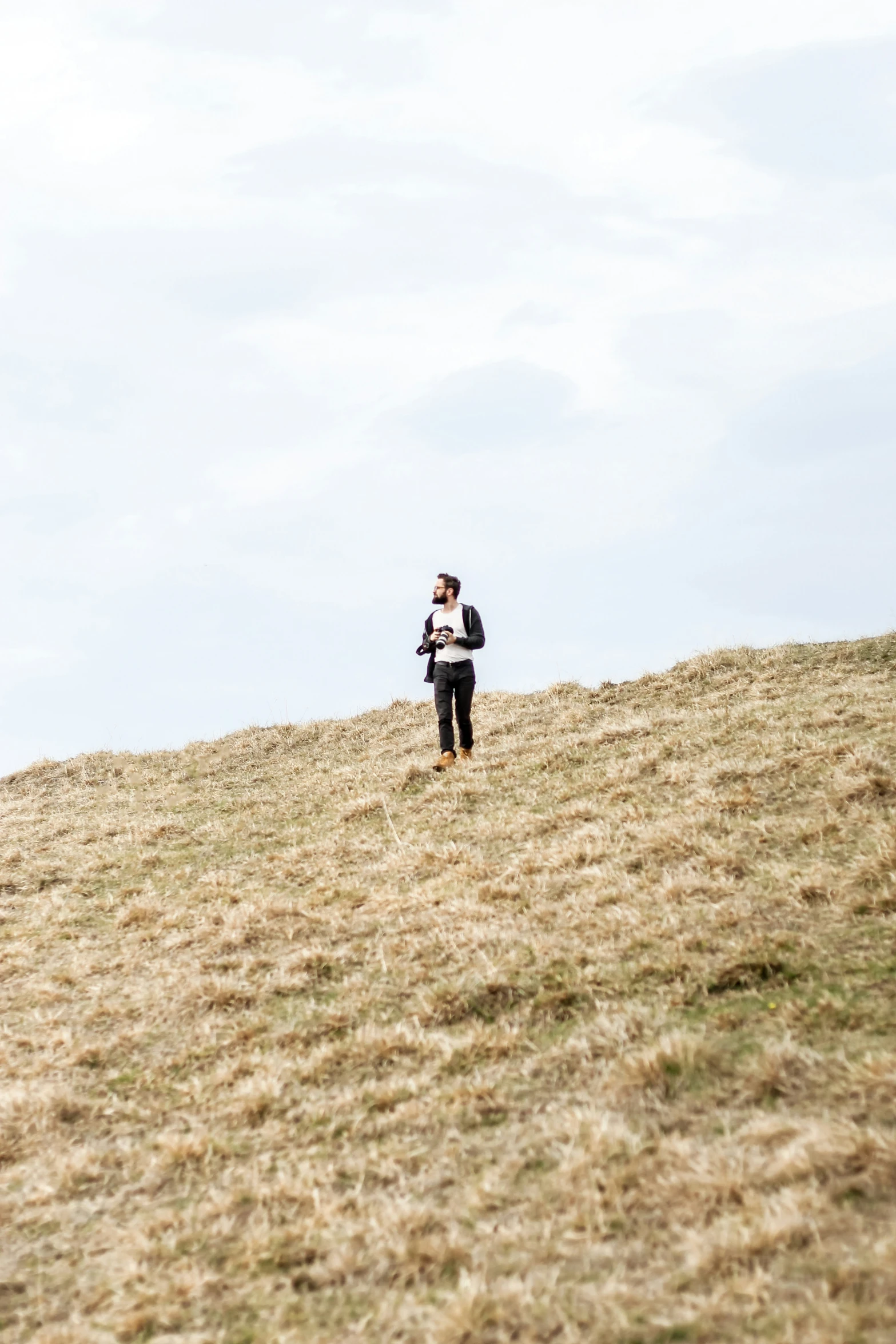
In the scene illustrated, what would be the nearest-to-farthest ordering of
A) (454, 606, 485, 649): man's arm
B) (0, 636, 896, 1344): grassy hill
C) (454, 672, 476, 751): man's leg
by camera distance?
(0, 636, 896, 1344): grassy hill < (454, 606, 485, 649): man's arm < (454, 672, 476, 751): man's leg

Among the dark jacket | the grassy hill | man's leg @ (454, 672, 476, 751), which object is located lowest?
the grassy hill

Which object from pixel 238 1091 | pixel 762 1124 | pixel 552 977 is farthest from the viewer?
pixel 552 977

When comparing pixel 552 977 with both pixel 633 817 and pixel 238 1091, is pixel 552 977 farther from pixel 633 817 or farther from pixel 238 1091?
pixel 633 817

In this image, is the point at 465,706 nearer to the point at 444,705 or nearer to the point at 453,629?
the point at 444,705

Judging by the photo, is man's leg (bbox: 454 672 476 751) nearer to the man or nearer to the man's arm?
the man

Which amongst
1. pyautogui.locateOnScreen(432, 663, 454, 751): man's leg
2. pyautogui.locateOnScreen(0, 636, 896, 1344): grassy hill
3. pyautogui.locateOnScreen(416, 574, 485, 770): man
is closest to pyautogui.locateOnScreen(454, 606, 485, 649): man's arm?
pyautogui.locateOnScreen(416, 574, 485, 770): man

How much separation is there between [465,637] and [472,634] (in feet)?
0.42

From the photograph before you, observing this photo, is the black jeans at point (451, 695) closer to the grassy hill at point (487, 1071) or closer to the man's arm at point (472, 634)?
the man's arm at point (472, 634)

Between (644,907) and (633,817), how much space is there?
Answer: 286 cm

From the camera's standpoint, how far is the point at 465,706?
16.9 metres

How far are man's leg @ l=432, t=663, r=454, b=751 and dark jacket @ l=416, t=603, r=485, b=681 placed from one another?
0.19 meters

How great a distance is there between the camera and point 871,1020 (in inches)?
238

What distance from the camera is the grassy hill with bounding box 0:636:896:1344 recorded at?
14.1ft

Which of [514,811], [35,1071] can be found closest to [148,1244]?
[35,1071]
